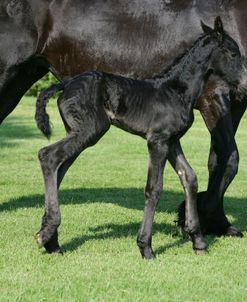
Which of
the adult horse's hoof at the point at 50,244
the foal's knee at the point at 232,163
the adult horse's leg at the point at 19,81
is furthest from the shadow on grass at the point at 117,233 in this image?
the adult horse's leg at the point at 19,81

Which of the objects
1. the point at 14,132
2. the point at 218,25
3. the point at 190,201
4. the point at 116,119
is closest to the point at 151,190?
the point at 190,201

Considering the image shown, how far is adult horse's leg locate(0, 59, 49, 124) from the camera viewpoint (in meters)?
7.89

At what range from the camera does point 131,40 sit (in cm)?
747

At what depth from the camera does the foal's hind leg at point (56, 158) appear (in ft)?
20.6

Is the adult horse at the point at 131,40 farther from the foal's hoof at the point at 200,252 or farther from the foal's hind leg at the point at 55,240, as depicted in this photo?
the foal's hind leg at the point at 55,240

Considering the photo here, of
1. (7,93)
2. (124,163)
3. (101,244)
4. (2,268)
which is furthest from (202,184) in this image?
(2,268)

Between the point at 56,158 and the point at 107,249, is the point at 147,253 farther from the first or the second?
the point at 56,158

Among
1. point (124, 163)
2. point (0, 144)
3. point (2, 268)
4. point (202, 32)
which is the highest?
point (202, 32)

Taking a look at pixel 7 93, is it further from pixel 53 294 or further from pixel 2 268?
pixel 53 294

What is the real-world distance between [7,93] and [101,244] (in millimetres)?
2322

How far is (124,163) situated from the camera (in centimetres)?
1378

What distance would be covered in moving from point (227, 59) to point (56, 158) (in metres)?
1.66

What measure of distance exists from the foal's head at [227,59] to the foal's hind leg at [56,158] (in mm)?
1096

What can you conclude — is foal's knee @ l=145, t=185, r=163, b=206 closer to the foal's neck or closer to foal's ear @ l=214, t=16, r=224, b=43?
the foal's neck
